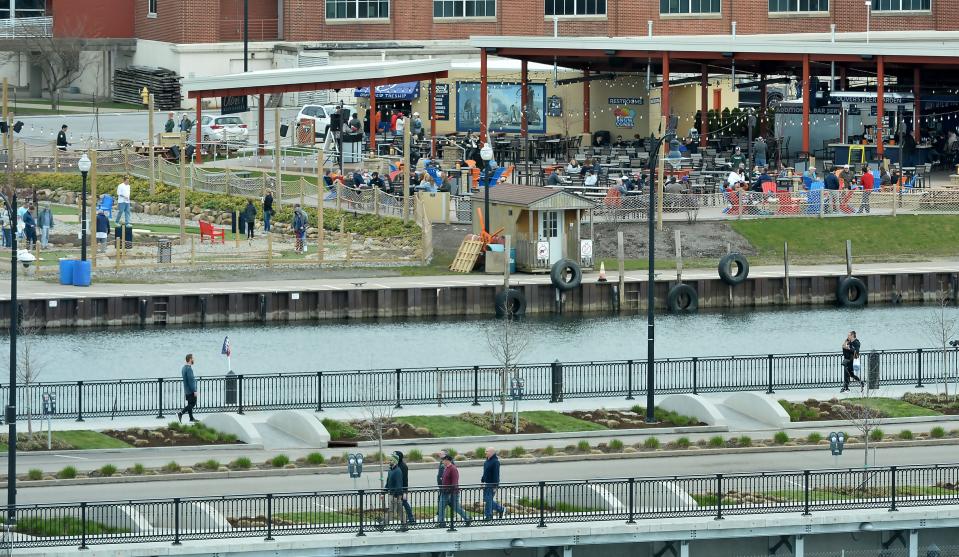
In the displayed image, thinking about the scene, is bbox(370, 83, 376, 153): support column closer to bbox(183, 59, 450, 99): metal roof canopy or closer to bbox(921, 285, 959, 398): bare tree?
bbox(183, 59, 450, 99): metal roof canopy

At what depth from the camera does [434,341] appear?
6481 centimetres

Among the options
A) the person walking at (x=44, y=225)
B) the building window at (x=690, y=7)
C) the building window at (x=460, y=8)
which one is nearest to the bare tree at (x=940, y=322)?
the person walking at (x=44, y=225)

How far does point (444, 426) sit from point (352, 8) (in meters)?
68.2

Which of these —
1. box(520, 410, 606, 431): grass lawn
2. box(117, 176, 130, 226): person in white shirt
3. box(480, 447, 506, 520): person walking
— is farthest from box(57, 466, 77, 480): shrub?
box(117, 176, 130, 226): person in white shirt

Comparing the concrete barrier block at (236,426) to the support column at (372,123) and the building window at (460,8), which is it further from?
the building window at (460,8)

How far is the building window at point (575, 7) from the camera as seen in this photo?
364ft

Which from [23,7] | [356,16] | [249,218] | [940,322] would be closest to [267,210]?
[249,218]

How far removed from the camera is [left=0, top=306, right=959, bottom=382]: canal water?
60656 millimetres

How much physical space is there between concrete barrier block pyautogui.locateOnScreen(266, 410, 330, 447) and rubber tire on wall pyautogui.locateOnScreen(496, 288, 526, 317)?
21.9m

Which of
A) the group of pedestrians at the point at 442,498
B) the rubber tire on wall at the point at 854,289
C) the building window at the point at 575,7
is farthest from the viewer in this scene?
the building window at the point at 575,7

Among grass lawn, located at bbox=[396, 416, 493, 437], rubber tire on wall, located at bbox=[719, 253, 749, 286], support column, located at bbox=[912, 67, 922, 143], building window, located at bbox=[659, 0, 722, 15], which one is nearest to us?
grass lawn, located at bbox=[396, 416, 493, 437]

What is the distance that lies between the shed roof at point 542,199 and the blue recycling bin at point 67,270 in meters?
13.3

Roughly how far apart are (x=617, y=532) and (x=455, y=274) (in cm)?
3515

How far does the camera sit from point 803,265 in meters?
74.8
